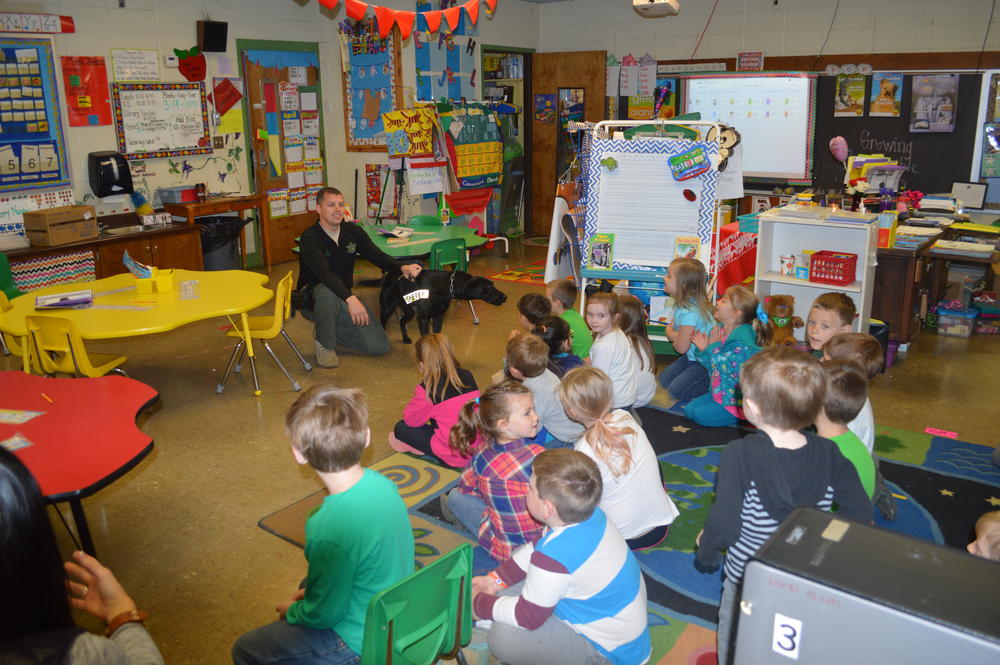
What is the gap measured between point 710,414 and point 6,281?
16.5ft

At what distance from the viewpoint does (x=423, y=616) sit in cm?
197

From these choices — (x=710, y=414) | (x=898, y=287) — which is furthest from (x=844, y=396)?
(x=898, y=287)

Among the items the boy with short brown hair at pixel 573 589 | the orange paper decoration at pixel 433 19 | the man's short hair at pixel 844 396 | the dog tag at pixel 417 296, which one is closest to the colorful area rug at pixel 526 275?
the dog tag at pixel 417 296

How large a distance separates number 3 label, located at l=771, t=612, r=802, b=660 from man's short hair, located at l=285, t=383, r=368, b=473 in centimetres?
133

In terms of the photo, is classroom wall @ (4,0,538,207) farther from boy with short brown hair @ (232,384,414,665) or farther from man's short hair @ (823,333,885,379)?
man's short hair @ (823,333,885,379)

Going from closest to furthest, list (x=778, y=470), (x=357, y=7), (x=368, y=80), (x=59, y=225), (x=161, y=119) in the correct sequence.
Result: (x=778, y=470)
(x=357, y=7)
(x=59, y=225)
(x=161, y=119)
(x=368, y=80)

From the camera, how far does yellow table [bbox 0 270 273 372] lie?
444cm

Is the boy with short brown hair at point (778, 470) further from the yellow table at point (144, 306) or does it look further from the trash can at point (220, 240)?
the trash can at point (220, 240)

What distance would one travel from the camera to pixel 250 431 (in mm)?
4676

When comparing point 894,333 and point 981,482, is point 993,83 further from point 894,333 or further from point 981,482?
point 981,482

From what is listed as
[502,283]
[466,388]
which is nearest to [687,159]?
[466,388]

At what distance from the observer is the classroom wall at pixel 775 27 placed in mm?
7773

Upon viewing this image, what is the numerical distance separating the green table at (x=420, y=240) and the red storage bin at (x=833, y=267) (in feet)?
9.54

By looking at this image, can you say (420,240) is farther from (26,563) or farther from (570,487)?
(26,563)
